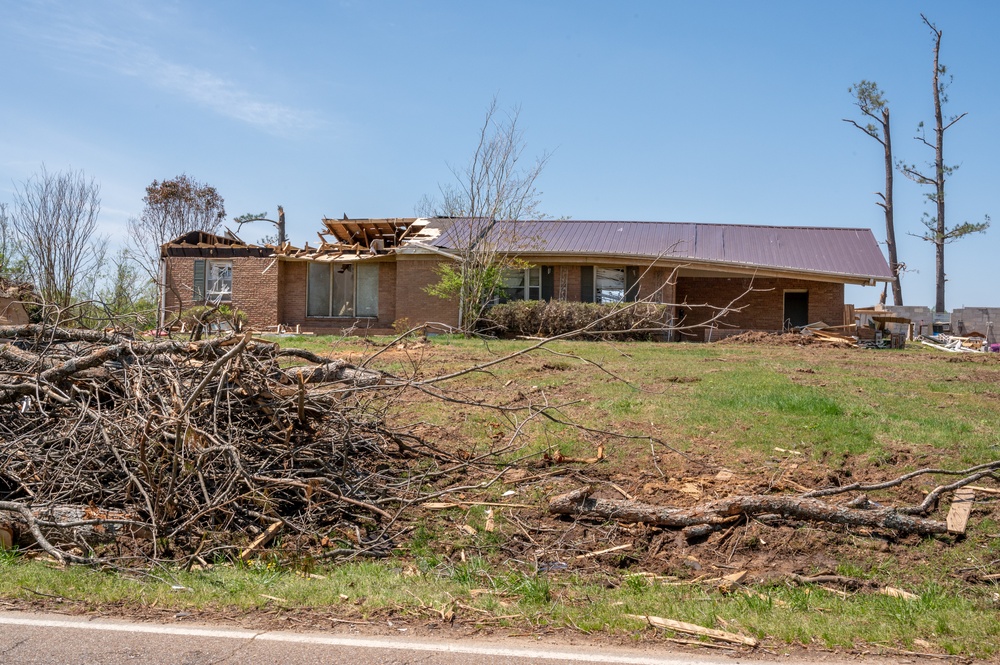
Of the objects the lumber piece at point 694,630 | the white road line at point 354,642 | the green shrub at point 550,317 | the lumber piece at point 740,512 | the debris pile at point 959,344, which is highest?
the green shrub at point 550,317

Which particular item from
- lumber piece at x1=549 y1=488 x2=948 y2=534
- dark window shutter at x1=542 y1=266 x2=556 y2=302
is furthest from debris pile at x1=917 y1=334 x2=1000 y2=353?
lumber piece at x1=549 y1=488 x2=948 y2=534

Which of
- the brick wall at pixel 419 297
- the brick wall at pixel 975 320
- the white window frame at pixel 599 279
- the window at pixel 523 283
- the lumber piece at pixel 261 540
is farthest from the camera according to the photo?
the brick wall at pixel 975 320

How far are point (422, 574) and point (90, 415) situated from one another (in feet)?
10.9

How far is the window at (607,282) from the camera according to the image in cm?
2514

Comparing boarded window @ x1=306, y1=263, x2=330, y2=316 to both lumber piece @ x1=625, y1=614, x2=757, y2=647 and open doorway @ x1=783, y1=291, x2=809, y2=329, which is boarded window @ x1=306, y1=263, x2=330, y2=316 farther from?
lumber piece @ x1=625, y1=614, x2=757, y2=647

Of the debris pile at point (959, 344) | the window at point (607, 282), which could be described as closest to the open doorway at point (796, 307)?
the debris pile at point (959, 344)

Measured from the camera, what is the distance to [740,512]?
6477 millimetres

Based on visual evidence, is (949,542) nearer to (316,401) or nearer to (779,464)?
(779,464)

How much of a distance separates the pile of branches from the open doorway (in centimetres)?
2102

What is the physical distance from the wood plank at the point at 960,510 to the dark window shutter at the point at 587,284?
1857 centimetres

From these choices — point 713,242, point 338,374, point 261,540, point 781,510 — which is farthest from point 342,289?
point 781,510

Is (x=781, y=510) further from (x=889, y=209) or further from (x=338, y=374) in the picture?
(x=889, y=209)

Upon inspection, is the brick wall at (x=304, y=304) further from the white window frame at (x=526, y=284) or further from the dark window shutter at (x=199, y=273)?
the white window frame at (x=526, y=284)

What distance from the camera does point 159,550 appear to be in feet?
20.0
